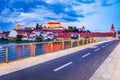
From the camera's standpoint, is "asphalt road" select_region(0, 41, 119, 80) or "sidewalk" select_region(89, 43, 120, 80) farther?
"sidewalk" select_region(89, 43, 120, 80)

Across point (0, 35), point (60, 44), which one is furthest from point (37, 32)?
point (60, 44)

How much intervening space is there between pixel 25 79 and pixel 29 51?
951cm

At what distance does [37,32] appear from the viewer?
404 ft

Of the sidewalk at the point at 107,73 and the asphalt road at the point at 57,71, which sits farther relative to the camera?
the sidewalk at the point at 107,73

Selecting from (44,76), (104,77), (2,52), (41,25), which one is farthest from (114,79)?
(41,25)

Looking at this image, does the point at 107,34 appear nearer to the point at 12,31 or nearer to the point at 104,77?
the point at 12,31

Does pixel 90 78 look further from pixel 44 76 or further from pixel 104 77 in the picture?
pixel 44 76

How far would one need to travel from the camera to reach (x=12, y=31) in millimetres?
127688

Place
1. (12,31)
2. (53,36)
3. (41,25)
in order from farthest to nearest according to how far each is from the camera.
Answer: (41,25)
(12,31)
(53,36)

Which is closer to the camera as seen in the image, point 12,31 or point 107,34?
point 12,31

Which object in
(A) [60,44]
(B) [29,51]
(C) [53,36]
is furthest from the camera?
(C) [53,36]

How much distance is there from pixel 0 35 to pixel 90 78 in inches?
4652

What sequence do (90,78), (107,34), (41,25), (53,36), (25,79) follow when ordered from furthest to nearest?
(41,25)
(107,34)
(53,36)
(90,78)
(25,79)

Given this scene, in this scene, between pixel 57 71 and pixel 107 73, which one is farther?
pixel 57 71
